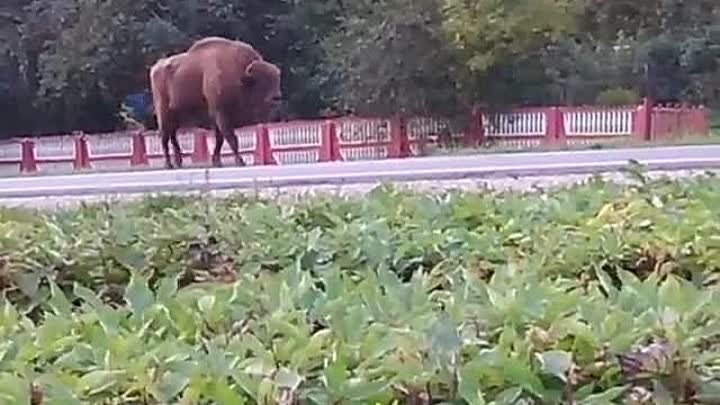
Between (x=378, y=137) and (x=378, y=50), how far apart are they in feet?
4.49

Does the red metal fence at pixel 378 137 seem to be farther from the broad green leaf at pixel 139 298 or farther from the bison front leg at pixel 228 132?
the broad green leaf at pixel 139 298

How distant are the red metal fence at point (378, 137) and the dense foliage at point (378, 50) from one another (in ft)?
1.57

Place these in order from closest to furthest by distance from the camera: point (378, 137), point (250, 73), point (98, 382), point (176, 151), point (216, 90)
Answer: point (98, 382) → point (250, 73) → point (216, 90) → point (176, 151) → point (378, 137)

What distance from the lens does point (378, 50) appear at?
72.6 ft

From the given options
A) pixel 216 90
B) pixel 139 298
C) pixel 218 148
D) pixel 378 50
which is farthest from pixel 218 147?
pixel 139 298

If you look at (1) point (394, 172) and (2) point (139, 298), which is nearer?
(2) point (139, 298)

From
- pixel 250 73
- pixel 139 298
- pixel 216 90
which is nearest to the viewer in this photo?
pixel 139 298

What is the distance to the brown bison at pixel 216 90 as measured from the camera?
52.2 feet

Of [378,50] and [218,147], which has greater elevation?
[378,50]

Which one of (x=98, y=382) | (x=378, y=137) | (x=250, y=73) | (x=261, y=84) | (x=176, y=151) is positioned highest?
(x=250, y=73)

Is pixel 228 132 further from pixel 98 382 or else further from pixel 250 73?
pixel 98 382

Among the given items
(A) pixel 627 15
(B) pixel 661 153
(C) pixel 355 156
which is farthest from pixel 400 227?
(A) pixel 627 15

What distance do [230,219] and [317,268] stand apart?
0.99m

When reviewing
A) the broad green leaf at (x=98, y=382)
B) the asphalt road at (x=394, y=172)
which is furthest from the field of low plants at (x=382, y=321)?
the asphalt road at (x=394, y=172)
